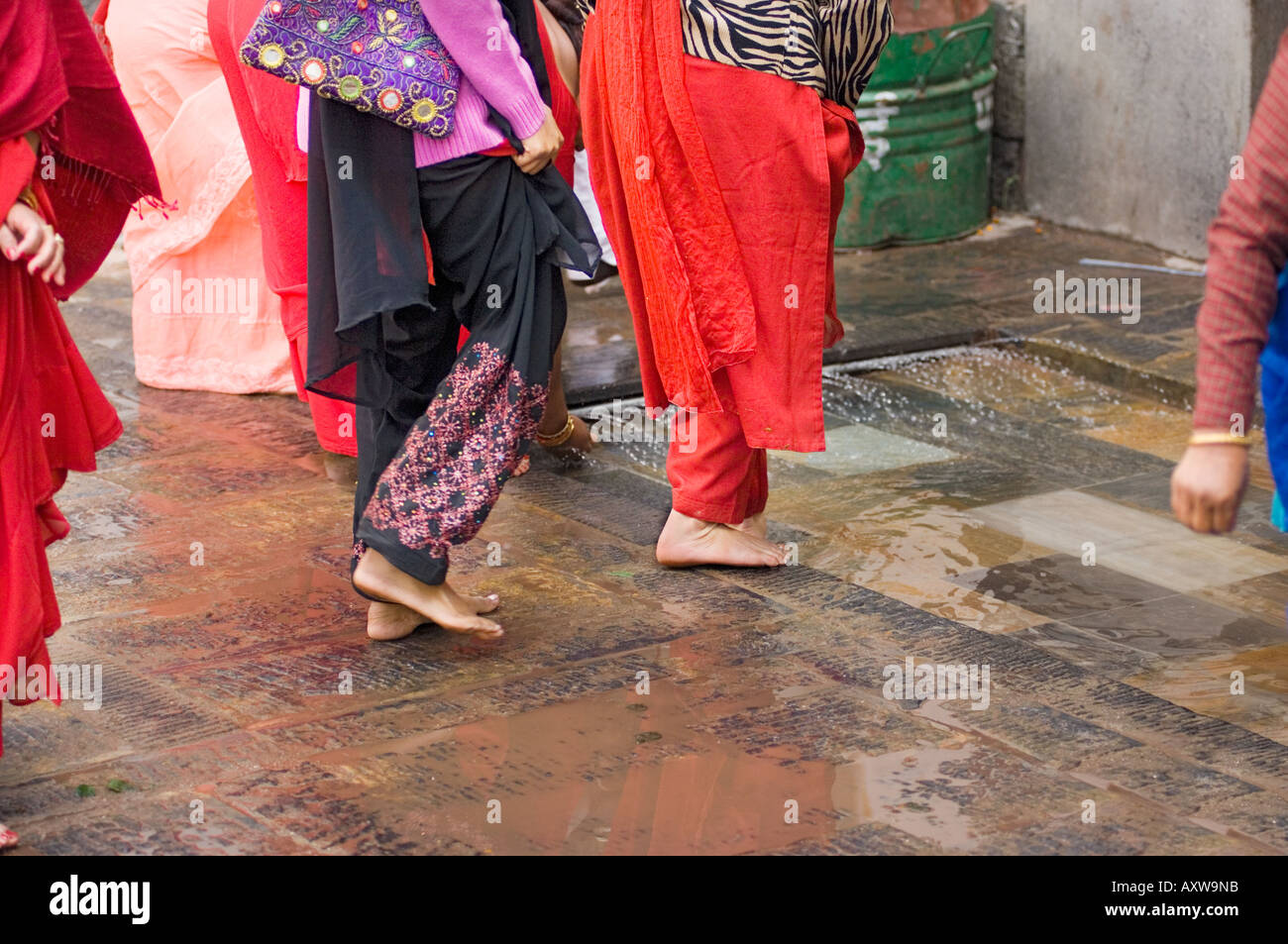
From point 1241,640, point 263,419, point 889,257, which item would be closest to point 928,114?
point 889,257

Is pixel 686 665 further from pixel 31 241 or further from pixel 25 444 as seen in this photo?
pixel 31 241

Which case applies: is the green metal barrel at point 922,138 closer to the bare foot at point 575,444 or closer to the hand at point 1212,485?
the bare foot at point 575,444

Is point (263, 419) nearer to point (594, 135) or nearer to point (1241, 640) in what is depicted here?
point (594, 135)

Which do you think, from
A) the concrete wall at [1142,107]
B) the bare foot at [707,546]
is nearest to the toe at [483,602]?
the bare foot at [707,546]

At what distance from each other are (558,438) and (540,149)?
163cm

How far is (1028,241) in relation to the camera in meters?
7.44

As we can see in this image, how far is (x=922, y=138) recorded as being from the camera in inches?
293

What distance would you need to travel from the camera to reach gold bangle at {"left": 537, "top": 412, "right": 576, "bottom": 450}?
197 inches

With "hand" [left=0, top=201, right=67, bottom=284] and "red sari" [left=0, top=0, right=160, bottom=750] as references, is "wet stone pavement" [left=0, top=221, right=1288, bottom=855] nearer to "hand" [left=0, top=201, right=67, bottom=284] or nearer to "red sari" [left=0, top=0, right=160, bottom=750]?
"red sari" [left=0, top=0, right=160, bottom=750]

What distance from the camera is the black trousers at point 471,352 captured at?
349cm

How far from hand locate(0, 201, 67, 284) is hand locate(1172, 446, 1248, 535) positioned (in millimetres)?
1880

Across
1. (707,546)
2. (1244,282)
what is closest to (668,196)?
(707,546)

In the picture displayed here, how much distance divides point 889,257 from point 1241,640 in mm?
3806

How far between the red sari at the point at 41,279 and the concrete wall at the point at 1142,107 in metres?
4.74
